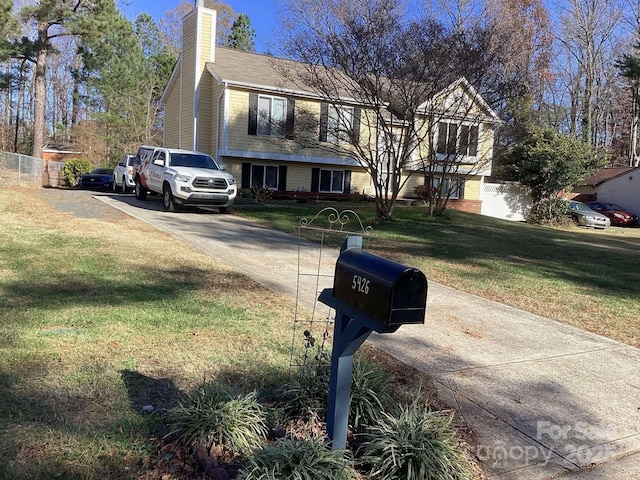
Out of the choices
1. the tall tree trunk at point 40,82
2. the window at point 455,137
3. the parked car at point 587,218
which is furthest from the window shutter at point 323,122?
the tall tree trunk at point 40,82

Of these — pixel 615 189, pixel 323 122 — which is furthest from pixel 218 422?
pixel 615 189

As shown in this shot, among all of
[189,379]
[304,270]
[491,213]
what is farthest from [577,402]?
[491,213]

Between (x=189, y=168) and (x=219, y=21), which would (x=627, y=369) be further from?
(x=219, y=21)

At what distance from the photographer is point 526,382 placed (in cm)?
451

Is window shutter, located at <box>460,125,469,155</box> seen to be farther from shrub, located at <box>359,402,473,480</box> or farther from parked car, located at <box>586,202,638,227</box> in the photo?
parked car, located at <box>586,202,638,227</box>

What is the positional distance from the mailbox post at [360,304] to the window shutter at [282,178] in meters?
22.8

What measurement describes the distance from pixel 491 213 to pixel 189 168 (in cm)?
1905

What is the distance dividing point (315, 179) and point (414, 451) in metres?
24.1

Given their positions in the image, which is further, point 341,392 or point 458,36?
point 458,36

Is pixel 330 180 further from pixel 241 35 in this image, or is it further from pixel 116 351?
pixel 241 35

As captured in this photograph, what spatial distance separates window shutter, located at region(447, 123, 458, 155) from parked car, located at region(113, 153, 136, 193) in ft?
40.6

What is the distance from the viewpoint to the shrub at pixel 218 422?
118 inches

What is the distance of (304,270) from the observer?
8969 mm

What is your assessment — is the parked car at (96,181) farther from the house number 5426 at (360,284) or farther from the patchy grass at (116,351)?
the house number 5426 at (360,284)
